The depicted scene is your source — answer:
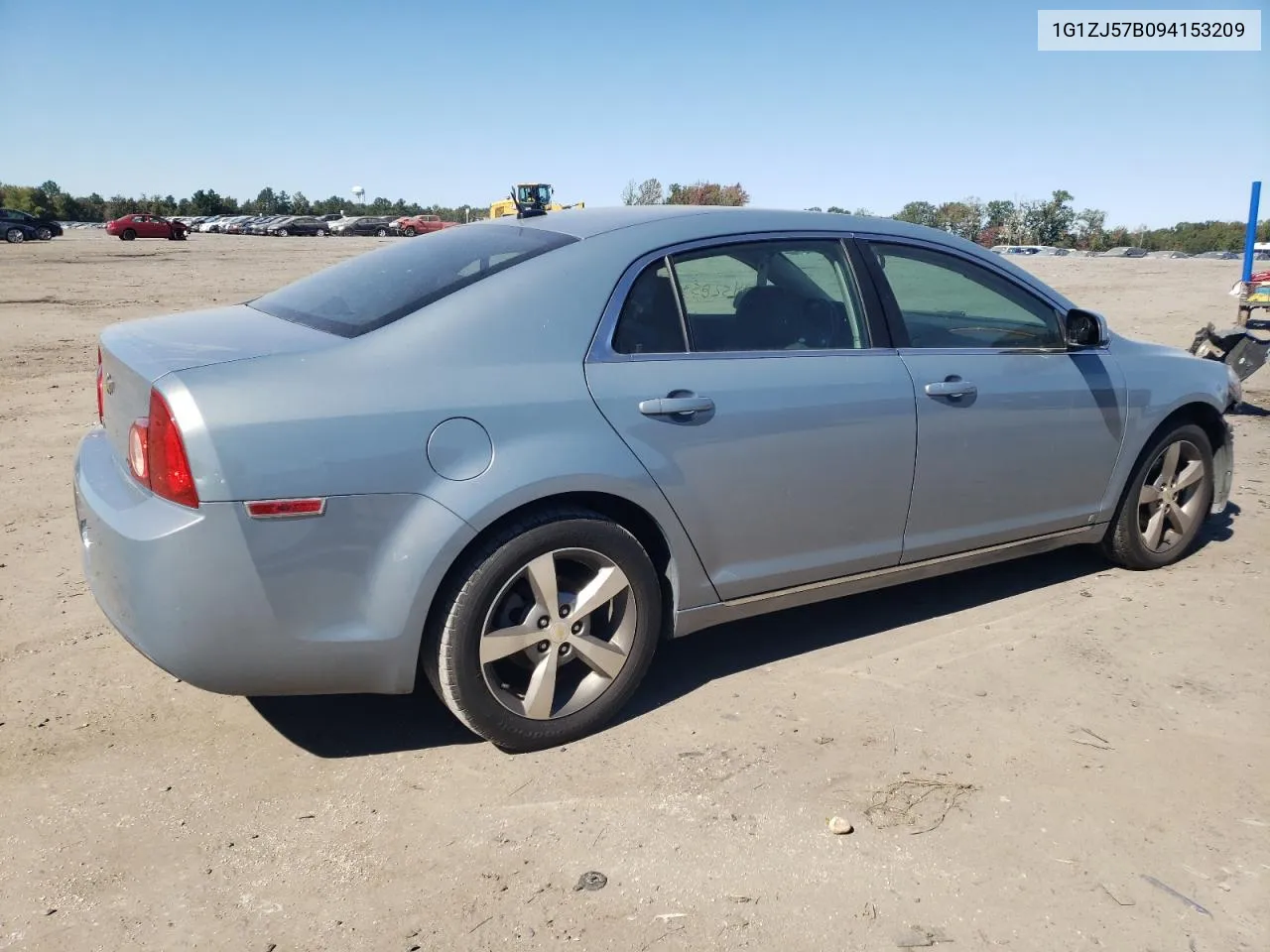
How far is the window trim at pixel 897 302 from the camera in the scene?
3.87 metres

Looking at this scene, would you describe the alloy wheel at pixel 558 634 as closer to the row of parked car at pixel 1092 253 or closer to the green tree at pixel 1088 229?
the row of parked car at pixel 1092 253

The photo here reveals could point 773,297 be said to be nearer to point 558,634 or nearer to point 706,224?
point 706,224

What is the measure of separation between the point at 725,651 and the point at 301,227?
218ft

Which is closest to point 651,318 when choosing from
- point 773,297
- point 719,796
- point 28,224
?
point 773,297

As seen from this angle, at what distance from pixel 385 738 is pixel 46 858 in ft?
3.21

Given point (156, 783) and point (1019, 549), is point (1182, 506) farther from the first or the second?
point (156, 783)

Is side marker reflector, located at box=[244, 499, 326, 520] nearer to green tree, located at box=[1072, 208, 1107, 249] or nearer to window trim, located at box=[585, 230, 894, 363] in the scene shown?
window trim, located at box=[585, 230, 894, 363]

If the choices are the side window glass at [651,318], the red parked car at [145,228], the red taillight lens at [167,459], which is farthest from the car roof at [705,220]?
the red parked car at [145,228]

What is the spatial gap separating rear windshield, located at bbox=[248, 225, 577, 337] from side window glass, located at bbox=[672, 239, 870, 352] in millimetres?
482

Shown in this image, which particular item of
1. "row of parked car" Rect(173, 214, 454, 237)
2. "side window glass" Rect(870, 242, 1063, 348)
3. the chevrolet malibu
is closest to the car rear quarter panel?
the chevrolet malibu

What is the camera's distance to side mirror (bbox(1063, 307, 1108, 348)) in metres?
4.21

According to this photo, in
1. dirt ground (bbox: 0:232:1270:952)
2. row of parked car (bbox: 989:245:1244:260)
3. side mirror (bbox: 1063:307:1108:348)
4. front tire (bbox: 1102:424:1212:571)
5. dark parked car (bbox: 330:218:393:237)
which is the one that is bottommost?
dirt ground (bbox: 0:232:1270:952)

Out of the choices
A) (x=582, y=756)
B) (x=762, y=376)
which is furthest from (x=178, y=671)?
(x=762, y=376)

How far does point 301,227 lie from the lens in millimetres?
64812
